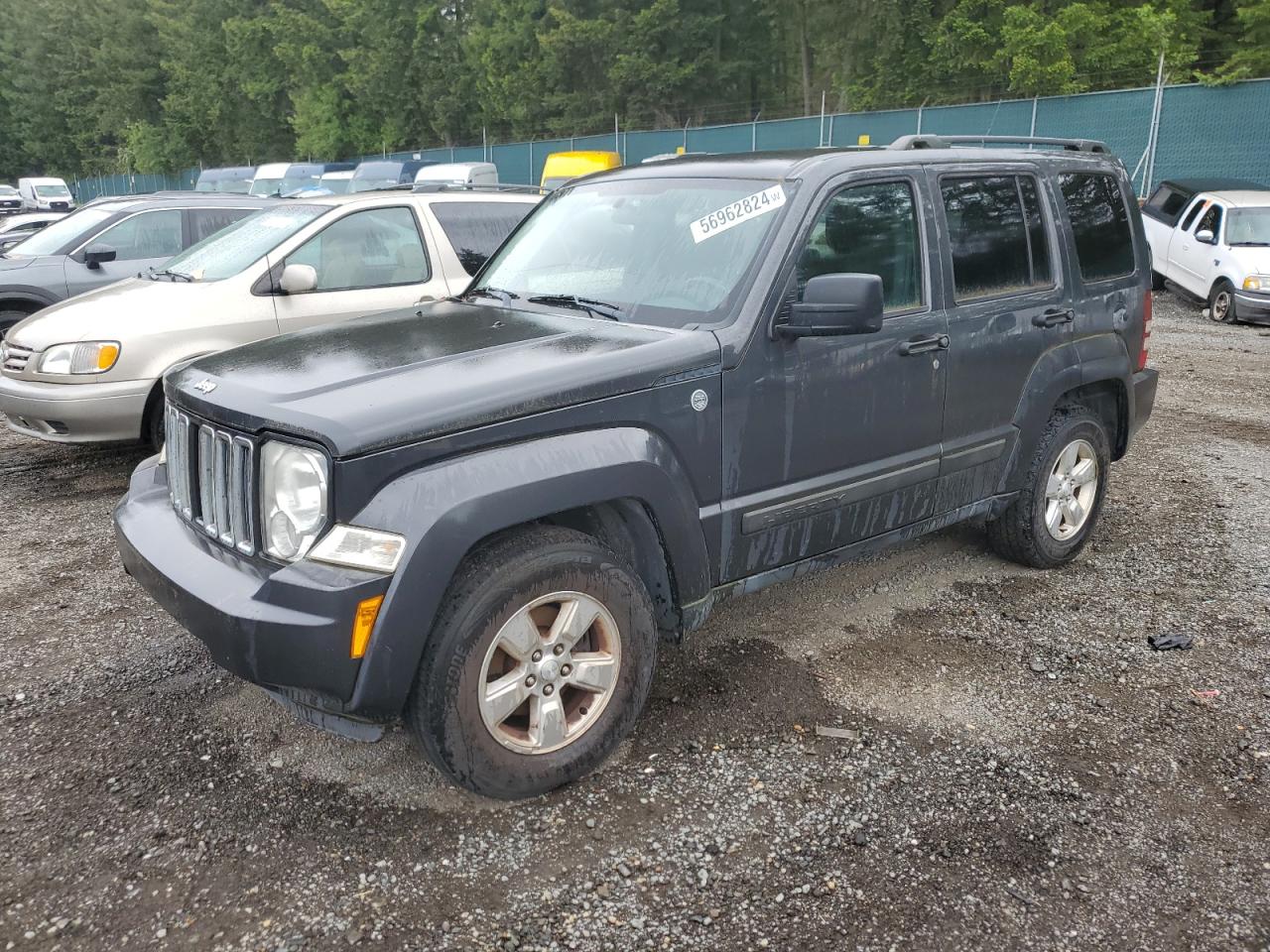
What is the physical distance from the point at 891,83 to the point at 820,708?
112 feet

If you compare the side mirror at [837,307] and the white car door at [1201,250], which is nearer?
the side mirror at [837,307]

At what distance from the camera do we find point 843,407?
12.0ft

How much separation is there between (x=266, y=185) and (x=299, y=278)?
2475cm

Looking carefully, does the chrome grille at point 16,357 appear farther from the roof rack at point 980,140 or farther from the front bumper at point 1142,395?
the front bumper at point 1142,395

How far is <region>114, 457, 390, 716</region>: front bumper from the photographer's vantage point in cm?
259

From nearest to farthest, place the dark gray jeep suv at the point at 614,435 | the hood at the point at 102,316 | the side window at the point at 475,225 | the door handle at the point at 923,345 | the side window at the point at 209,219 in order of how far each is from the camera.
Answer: the dark gray jeep suv at the point at 614,435 < the door handle at the point at 923,345 < the hood at the point at 102,316 < the side window at the point at 475,225 < the side window at the point at 209,219

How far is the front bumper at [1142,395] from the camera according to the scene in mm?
5090

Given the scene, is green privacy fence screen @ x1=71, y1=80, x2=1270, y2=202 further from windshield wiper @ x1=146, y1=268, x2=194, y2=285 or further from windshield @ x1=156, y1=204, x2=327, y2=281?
windshield wiper @ x1=146, y1=268, x2=194, y2=285

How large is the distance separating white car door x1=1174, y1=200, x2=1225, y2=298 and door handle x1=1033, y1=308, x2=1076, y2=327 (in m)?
11.1

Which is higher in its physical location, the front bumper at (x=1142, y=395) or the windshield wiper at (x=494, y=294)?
the windshield wiper at (x=494, y=294)

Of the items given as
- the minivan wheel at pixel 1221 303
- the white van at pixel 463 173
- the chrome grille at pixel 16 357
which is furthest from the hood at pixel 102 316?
the white van at pixel 463 173

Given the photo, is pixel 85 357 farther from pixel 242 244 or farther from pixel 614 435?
pixel 614 435

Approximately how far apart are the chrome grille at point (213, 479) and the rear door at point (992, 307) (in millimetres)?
2698

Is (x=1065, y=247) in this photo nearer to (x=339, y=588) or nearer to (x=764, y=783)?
(x=764, y=783)
